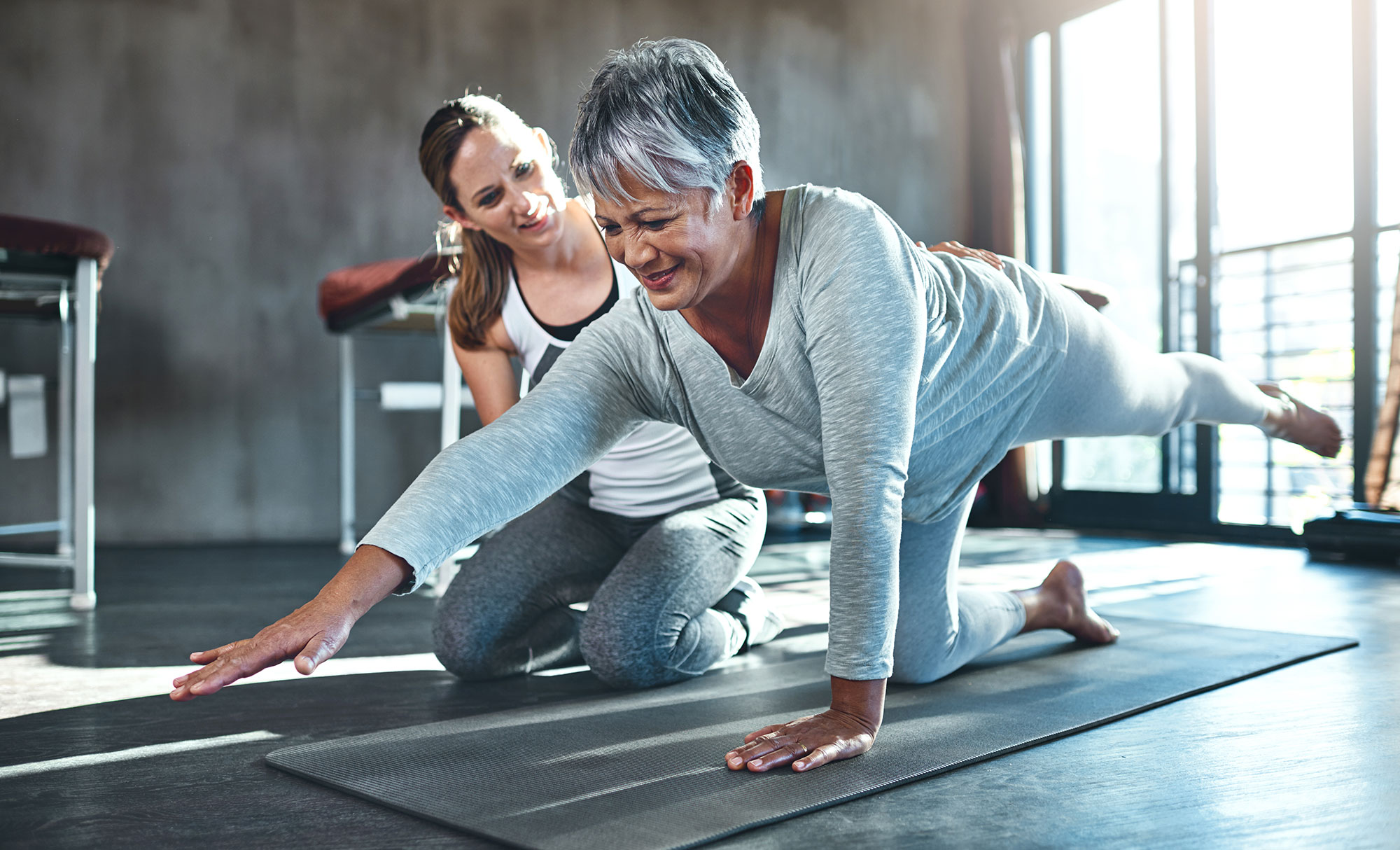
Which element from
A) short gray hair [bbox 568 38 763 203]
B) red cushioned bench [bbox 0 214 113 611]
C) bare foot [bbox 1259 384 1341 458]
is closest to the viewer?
short gray hair [bbox 568 38 763 203]

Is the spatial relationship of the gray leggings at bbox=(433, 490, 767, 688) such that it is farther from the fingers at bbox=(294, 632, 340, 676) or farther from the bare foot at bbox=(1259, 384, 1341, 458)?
the bare foot at bbox=(1259, 384, 1341, 458)

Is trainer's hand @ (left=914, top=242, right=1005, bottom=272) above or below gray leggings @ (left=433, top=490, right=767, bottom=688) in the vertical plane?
above

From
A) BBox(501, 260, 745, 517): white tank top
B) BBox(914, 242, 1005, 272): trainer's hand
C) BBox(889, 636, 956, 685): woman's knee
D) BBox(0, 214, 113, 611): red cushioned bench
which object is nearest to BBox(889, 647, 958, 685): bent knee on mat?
BBox(889, 636, 956, 685): woman's knee

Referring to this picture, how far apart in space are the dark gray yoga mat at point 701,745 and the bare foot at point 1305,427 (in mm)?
388

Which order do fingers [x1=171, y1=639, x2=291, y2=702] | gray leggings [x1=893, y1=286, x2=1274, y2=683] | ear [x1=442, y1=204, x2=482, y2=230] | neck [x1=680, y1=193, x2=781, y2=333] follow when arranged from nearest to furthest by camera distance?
fingers [x1=171, y1=639, x2=291, y2=702], neck [x1=680, y1=193, x2=781, y2=333], gray leggings [x1=893, y1=286, x2=1274, y2=683], ear [x1=442, y1=204, x2=482, y2=230]

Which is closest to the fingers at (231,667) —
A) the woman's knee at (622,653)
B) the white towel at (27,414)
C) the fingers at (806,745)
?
the fingers at (806,745)

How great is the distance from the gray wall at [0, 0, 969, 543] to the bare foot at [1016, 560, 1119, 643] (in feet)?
9.96

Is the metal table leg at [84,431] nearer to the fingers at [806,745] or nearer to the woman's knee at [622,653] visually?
the woman's knee at [622,653]

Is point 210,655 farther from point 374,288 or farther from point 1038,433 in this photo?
point 374,288

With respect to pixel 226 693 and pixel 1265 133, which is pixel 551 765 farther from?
pixel 1265 133

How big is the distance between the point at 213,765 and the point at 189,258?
327 centimetres

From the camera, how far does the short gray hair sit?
1.01 metres

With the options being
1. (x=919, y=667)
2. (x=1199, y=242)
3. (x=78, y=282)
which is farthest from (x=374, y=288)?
(x=1199, y=242)

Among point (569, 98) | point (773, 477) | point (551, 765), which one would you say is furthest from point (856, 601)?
point (569, 98)
